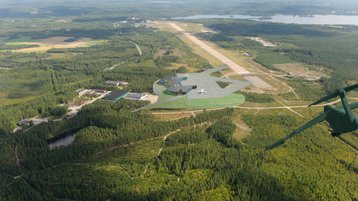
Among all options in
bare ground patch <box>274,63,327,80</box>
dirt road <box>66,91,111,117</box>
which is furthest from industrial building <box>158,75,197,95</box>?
bare ground patch <box>274,63,327,80</box>

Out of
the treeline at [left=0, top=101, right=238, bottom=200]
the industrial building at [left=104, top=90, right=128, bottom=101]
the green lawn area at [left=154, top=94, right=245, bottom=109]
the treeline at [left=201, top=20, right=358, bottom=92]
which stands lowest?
the treeline at [left=0, top=101, right=238, bottom=200]

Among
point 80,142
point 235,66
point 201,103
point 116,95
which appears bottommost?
point 80,142

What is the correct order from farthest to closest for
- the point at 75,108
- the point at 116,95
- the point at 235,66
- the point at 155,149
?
the point at 235,66 < the point at 116,95 < the point at 75,108 < the point at 155,149

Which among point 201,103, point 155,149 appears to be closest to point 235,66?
point 201,103

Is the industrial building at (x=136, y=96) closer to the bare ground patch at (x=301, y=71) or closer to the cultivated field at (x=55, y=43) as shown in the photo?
the bare ground patch at (x=301, y=71)

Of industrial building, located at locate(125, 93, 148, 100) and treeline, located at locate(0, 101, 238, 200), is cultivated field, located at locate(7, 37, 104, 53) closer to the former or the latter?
industrial building, located at locate(125, 93, 148, 100)

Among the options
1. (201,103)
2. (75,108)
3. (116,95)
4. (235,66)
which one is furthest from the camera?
(235,66)

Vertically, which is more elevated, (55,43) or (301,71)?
(55,43)

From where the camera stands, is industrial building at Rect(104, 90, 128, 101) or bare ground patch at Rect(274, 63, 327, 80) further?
bare ground patch at Rect(274, 63, 327, 80)

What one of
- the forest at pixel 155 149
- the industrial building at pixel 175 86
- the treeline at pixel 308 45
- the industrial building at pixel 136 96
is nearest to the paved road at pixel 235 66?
the forest at pixel 155 149

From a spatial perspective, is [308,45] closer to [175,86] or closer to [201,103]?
[175,86]
